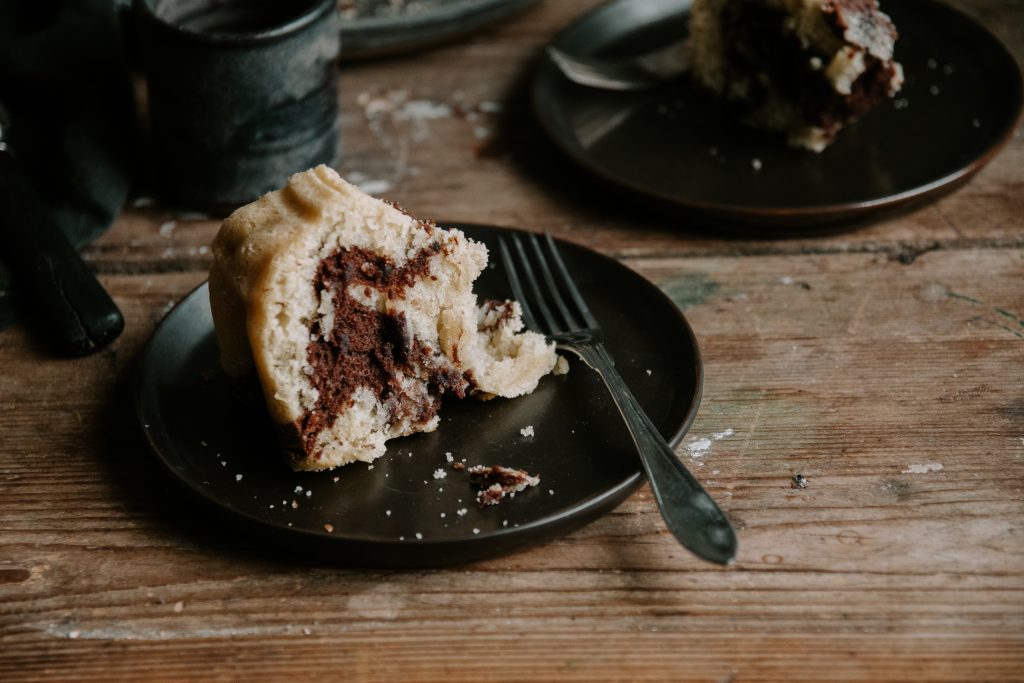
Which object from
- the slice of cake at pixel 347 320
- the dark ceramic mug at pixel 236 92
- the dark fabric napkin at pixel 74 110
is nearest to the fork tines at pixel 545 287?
the slice of cake at pixel 347 320

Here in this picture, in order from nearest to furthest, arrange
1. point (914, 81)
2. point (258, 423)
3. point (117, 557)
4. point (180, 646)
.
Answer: point (180, 646), point (117, 557), point (258, 423), point (914, 81)

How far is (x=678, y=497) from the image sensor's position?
1.40m

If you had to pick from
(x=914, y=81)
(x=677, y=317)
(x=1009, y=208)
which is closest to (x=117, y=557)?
(x=677, y=317)

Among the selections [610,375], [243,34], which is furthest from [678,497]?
[243,34]

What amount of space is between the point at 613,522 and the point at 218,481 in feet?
1.84

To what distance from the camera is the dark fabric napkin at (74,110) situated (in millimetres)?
2172

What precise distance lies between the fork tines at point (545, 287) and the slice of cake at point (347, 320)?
106 millimetres

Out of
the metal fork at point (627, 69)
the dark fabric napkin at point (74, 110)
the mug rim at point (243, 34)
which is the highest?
the mug rim at point (243, 34)

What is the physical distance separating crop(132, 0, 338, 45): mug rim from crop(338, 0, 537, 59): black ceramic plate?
0.49 meters

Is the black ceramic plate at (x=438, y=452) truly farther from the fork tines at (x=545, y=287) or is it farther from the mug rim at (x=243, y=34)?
the mug rim at (x=243, y=34)

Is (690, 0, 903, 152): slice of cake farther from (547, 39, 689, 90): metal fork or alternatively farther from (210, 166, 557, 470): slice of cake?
(210, 166, 557, 470): slice of cake

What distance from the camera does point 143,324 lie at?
1.96 m

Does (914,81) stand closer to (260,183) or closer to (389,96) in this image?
(389,96)

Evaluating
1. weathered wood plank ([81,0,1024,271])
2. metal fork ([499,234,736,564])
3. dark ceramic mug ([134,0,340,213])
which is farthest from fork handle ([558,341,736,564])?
dark ceramic mug ([134,0,340,213])
